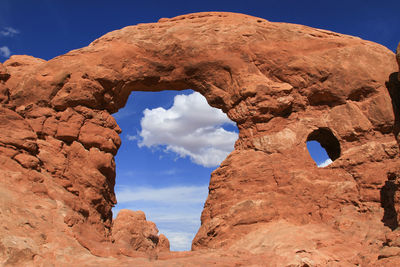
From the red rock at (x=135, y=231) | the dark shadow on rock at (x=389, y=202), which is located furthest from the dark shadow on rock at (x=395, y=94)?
the red rock at (x=135, y=231)

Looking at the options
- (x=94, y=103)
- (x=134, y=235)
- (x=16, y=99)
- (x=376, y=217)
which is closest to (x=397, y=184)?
(x=376, y=217)

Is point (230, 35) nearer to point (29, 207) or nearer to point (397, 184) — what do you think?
point (397, 184)

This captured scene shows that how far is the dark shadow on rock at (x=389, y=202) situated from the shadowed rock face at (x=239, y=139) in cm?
4

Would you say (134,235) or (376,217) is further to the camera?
(134,235)

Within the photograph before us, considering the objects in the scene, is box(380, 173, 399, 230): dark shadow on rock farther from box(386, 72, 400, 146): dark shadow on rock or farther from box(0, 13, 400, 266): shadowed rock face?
box(386, 72, 400, 146): dark shadow on rock

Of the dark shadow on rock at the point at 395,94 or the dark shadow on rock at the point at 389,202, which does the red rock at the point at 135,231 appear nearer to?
the dark shadow on rock at the point at 389,202

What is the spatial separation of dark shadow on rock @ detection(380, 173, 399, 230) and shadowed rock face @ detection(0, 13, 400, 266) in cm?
4

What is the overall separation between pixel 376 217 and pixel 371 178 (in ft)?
4.29

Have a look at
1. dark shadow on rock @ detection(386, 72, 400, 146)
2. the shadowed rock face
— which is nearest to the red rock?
the shadowed rock face

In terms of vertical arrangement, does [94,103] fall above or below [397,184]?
above

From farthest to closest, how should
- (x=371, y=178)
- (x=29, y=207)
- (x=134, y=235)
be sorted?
(x=134, y=235) < (x=371, y=178) < (x=29, y=207)

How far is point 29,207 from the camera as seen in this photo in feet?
→ 27.1

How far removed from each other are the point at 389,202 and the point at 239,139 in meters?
5.46

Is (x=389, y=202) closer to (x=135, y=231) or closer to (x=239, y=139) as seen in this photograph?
(x=239, y=139)
